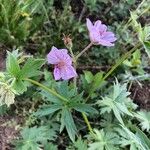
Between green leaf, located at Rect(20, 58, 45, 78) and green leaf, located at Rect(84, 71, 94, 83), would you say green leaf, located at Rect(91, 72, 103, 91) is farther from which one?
green leaf, located at Rect(20, 58, 45, 78)

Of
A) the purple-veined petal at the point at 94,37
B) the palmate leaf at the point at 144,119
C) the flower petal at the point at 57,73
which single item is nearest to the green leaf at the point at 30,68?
the flower petal at the point at 57,73

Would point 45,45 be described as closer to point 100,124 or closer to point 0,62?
point 0,62

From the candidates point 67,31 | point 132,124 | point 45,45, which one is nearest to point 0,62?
point 45,45

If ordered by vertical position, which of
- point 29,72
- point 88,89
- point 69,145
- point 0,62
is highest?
point 29,72

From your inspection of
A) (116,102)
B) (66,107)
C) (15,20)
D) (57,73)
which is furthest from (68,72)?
(15,20)

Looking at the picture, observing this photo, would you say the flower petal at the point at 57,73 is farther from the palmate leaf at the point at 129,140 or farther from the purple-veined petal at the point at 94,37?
the palmate leaf at the point at 129,140
